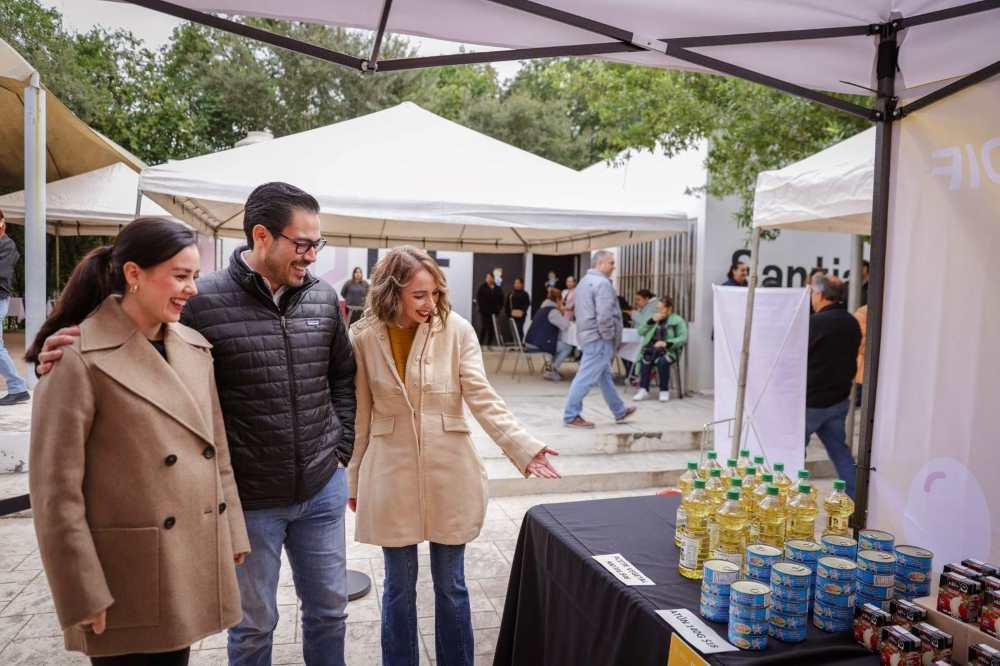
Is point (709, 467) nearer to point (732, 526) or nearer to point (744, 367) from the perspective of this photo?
point (732, 526)

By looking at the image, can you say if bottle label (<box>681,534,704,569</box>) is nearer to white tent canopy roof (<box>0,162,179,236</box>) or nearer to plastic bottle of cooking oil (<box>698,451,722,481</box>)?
plastic bottle of cooking oil (<box>698,451,722,481</box>)

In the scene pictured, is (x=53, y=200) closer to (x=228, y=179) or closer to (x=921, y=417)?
(x=228, y=179)

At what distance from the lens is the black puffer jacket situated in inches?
79.4

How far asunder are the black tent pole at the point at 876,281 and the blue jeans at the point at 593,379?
4370 millimetres

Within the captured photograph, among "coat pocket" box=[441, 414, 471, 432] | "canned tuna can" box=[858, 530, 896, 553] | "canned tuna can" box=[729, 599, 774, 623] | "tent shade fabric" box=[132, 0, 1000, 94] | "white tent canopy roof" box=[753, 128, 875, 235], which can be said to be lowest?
"canned tuna can" box=[729, 599, 774, 623]

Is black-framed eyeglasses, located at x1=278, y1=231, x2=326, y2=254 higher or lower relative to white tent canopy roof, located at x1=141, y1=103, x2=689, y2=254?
lower

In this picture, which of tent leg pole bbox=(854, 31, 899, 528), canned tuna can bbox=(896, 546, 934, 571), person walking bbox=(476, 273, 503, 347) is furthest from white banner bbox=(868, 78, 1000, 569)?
person walking bbox=(476, 273, 503, 347)

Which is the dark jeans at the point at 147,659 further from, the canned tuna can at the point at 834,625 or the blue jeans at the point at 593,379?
the blue jeans at the point at 593,379

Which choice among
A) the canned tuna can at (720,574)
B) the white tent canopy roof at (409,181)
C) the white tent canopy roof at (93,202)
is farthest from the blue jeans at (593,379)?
the white tent canopy roof at (93,202)

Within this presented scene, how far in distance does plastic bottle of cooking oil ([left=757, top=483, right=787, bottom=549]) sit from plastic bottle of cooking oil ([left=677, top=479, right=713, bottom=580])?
0.48 feet

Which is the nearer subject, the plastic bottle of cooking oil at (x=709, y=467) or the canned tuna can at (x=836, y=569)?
the canned tuna can at (x=836, y=569)

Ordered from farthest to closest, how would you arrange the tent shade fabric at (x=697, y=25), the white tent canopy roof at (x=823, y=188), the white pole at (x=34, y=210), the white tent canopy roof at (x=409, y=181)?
the white tent canopy roof at (x=409, y=181) → the white pole at (x=34, y=210) → the white tent canopy roof at (x=823, y=188) → the tent shade fabric at (x=697, y=25)

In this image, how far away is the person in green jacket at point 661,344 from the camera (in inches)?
356

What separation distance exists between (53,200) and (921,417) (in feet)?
35.7
